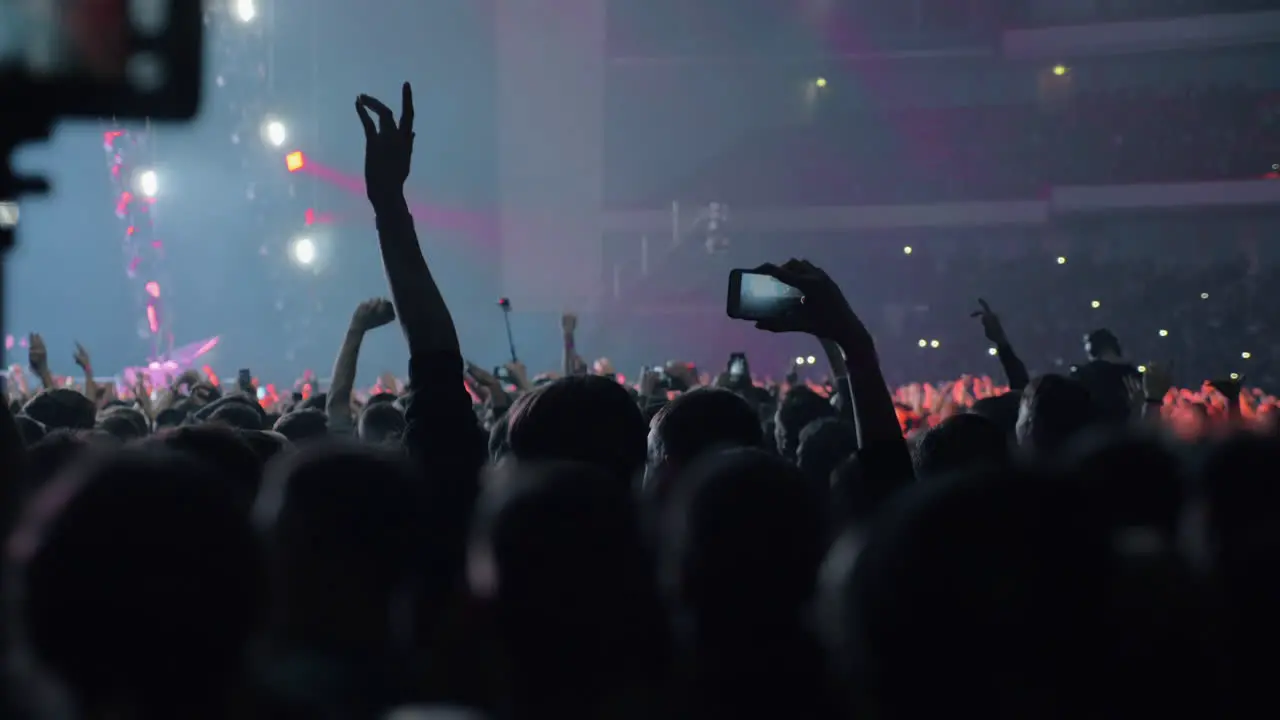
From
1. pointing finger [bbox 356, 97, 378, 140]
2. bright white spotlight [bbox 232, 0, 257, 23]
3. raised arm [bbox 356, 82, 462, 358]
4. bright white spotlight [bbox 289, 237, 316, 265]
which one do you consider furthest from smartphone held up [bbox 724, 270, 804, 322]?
bright white spotlight [bbox 289, 237, 316, 265]

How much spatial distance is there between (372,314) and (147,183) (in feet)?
80.9

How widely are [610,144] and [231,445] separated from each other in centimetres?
2853

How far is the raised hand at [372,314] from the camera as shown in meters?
5.02

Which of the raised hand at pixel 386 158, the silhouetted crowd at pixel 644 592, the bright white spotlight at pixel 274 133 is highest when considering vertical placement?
the bright white spotlight at pixel 274 133

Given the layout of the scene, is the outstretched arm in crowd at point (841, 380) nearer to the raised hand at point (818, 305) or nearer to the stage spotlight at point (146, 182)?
the raised hand at point (818, 305)

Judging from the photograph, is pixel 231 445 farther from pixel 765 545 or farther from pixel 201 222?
pixel 201 222

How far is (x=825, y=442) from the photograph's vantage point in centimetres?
423

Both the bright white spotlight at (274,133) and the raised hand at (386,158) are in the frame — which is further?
the bright white spotlight at (274,133)

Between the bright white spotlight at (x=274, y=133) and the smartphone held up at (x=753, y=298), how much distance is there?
2495cm

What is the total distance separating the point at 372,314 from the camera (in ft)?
16.7

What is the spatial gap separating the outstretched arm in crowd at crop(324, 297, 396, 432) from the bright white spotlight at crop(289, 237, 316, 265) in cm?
2279

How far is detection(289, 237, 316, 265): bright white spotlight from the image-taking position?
1083 inches

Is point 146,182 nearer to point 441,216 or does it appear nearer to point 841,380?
point 441,216

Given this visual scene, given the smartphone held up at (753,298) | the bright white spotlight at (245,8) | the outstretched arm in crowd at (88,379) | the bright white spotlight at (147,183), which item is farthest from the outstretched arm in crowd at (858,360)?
the bright white spotlight at (147,183)
